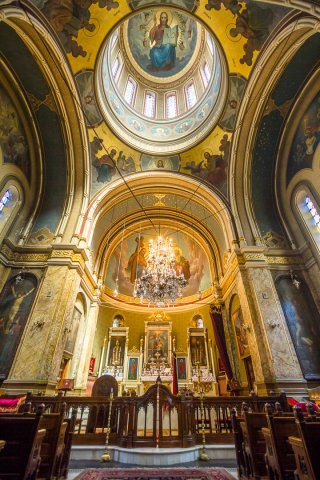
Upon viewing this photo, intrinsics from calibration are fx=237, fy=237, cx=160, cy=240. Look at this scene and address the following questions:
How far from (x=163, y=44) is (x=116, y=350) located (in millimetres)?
17291

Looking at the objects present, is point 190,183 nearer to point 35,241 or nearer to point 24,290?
point 35,241

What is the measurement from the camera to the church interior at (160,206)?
19.6ft

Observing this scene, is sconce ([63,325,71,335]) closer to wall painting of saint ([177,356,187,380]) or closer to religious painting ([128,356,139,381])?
religious painting ([128,356,139,381])

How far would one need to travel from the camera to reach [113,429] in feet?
19.4

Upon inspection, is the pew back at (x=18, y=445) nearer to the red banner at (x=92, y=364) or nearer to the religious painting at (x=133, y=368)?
the red banner at (x=92, y=364)

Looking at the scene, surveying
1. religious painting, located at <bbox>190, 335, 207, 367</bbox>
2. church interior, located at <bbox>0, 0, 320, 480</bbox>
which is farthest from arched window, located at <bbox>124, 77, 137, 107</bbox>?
religious painting, located at <bbox>190, 335, 207, 367</bbox>

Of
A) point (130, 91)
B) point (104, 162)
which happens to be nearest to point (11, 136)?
point (104, 162)

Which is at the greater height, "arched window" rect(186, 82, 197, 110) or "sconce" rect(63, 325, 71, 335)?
"arched window" rect(186, 82, 197, 110)

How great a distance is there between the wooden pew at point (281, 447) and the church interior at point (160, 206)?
14 centimetres

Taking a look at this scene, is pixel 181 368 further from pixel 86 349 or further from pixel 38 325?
pixel 38 325

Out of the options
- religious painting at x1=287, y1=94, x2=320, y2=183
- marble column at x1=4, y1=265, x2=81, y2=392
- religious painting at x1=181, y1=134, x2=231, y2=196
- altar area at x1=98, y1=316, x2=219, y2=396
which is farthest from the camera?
altar area at x1=98, y1=316, x2=219, y2=396

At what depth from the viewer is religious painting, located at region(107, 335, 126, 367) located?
1212 centimetres

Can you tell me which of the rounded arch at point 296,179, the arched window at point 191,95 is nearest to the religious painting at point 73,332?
the rounded arch at point 296,179

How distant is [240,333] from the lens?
32.0ft
